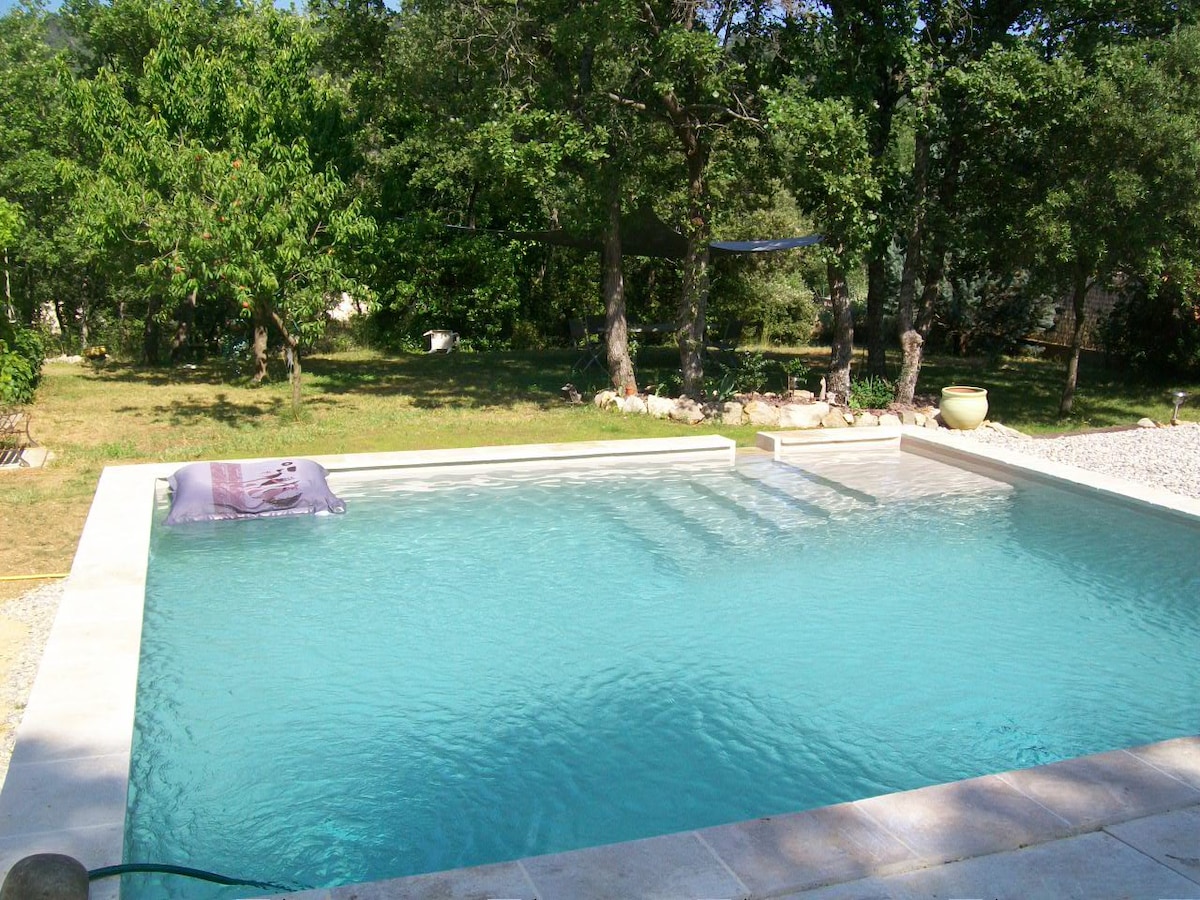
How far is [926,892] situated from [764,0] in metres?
11.3

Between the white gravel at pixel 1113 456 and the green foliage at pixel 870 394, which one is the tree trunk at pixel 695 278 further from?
the white gravel at pixel 1113 456

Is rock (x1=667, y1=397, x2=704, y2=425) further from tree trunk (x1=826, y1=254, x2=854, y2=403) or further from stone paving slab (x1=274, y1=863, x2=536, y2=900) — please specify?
stone paving slab (x1=274, y1=863, x2=536, y2=900)

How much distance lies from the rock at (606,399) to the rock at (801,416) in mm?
2287

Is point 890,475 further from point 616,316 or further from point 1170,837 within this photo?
point 1170,837

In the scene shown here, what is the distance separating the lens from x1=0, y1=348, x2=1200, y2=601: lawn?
9422 millimetres

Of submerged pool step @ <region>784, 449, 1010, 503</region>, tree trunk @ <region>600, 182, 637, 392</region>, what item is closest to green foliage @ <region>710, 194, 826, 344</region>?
tree trunk @ <region>600, 182, 637, 392</region>

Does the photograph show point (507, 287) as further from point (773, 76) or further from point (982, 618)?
point (982, 618)

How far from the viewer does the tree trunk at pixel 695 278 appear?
13445mm

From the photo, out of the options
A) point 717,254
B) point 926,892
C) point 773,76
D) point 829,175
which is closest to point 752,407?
point 829,175

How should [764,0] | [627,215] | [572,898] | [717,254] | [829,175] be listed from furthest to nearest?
[717,254]
[627,215]
[764,0]
[829,175]
[572,898]

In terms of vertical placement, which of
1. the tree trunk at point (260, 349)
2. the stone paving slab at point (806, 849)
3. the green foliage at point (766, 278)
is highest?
the green foliage at point (766, 278)

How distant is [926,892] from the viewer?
3.62m

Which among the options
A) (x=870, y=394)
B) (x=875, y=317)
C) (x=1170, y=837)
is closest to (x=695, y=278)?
(x=870, y=394)

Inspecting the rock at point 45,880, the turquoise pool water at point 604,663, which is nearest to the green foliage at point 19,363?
the turquoise pool water at point 604,663
